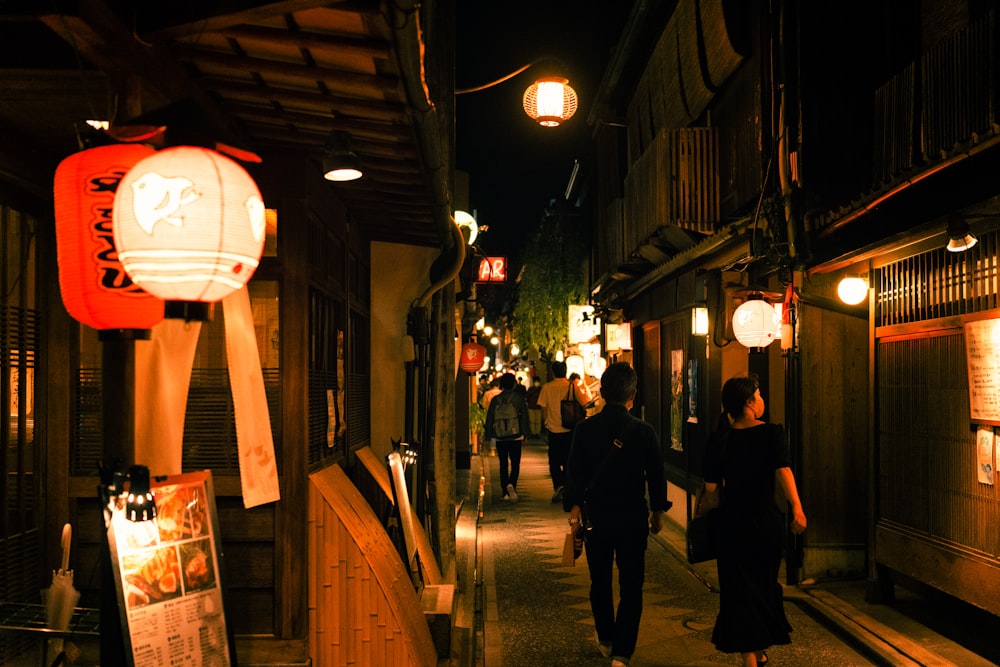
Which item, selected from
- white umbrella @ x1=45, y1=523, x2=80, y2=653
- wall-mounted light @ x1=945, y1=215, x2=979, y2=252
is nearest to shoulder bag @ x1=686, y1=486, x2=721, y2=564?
wall-mounted light @ x1=945, y1=215, x2=979, y2=252

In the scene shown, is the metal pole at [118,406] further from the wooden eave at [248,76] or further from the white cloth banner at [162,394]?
the wooden eave at [248,76]

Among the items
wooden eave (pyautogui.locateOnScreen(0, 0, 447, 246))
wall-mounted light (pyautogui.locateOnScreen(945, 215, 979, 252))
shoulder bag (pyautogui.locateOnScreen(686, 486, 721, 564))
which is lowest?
shoulder bag (pyautogui.locateOnScreen(686, 486, 721, 564))

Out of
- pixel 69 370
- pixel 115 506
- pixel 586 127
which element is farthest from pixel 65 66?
pixel 586 127

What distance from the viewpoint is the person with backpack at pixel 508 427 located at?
20.8 meters

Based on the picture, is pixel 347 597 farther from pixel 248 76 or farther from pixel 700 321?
pixel 700 321

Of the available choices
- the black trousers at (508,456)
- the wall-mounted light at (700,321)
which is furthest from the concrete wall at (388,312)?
the black trousers at (508,456)

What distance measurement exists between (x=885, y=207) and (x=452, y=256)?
5.46 meters

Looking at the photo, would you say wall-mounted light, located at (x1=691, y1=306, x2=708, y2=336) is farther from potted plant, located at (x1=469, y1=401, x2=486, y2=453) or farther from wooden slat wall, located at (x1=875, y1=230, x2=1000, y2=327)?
potted plant, located at (x1=469, y1=401, x2=486, y2=453)

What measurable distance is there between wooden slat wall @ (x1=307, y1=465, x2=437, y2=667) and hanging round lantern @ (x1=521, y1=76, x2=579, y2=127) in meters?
9.12

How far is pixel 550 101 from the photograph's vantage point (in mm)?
14641

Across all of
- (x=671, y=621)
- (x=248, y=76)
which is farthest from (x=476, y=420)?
(x=248, y=76)

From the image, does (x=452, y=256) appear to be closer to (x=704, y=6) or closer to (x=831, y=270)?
(x=831, y=270)

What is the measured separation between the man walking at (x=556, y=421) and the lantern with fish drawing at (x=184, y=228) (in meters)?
15.4

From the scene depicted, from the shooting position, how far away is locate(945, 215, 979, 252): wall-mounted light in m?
8.23
